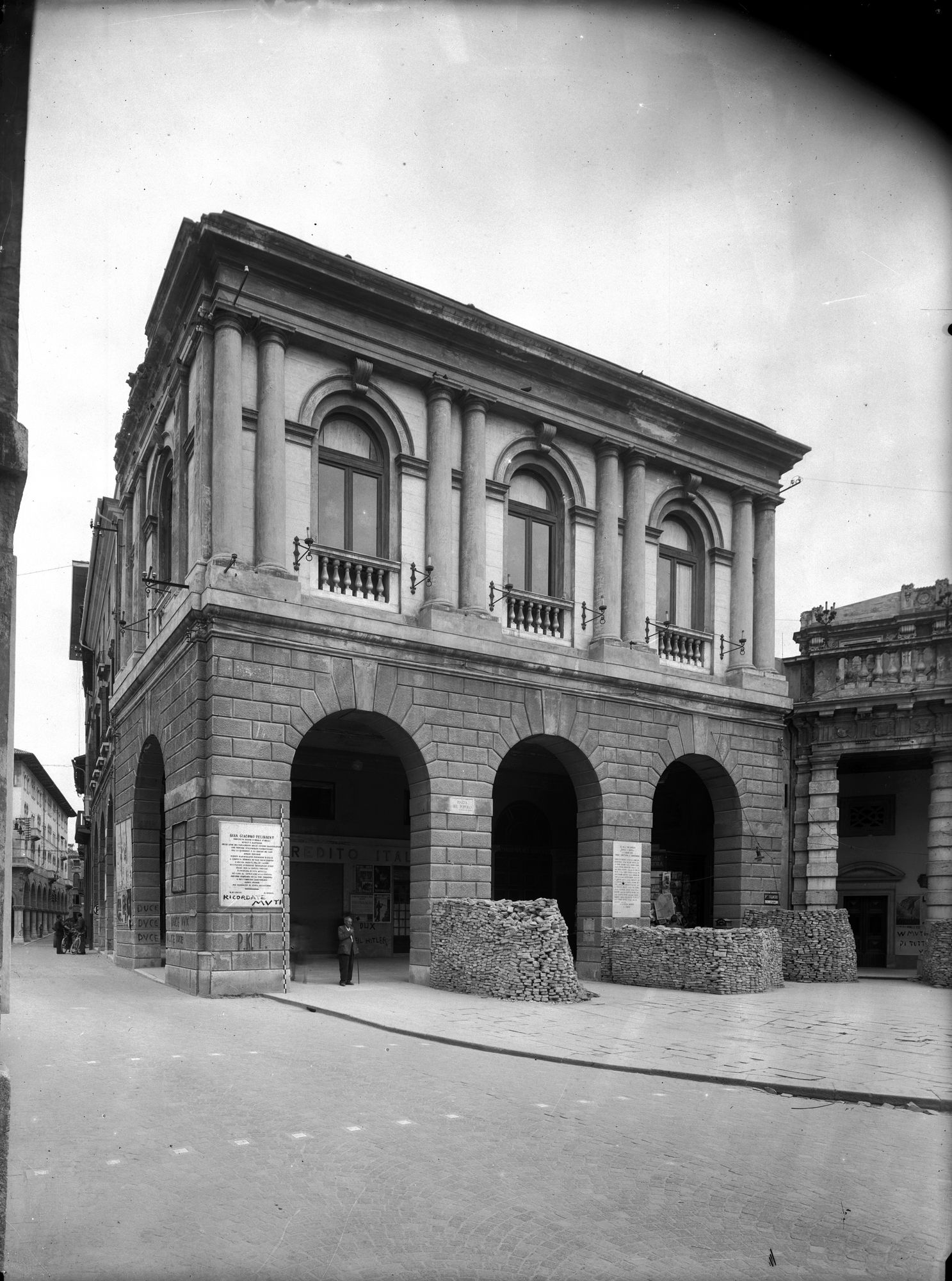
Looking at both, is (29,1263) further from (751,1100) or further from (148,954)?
(148,954)

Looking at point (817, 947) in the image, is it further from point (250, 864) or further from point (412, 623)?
point (250, 864)

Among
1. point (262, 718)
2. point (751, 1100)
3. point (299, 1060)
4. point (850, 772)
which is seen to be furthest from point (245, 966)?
point (850, 772)

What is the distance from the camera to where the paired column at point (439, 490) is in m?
21.1

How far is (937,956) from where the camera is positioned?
22.0 meters

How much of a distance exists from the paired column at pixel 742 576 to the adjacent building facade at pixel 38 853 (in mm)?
40613

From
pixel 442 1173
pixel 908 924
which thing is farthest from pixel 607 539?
pixel 442 1173

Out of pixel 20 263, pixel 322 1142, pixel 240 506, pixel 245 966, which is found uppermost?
pixel 240 506

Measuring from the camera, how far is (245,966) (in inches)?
695

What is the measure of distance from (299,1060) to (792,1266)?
22.6 ft

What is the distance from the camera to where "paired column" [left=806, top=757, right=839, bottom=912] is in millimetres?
26406

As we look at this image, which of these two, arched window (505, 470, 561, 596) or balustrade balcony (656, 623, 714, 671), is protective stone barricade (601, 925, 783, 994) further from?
arched window (505, 470, 561, 596)

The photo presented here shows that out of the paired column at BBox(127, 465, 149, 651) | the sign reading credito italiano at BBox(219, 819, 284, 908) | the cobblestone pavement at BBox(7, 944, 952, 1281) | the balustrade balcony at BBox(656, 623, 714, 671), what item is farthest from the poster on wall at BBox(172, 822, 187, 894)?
the balustrade balcony at BBox(656, 623, 714, 671)

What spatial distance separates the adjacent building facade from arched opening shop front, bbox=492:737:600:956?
1361 inches

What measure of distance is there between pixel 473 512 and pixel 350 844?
382 inches
